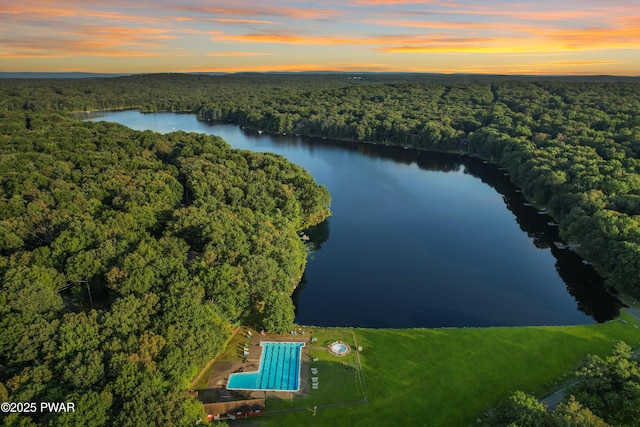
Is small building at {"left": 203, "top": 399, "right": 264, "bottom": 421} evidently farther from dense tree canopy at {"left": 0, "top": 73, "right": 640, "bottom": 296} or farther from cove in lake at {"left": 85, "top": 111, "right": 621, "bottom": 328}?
dense tree canopy at {"left": 0, "top": 73, "right": 640, "bottom": 296}

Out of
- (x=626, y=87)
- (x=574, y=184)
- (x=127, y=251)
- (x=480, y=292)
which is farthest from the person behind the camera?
(x=626, y=87)

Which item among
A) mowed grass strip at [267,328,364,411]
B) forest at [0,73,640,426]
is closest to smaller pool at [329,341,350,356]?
mowed grass strip at [267,328,364,411]

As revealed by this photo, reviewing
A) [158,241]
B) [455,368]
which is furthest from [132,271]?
[455,368]

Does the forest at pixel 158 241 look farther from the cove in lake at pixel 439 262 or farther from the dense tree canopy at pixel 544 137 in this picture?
the cove in lake at pixel 439 262

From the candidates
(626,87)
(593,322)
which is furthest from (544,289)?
(626,87)

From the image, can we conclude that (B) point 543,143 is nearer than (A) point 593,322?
No

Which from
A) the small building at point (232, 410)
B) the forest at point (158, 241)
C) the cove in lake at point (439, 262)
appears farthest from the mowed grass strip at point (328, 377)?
the cove in lake at point (439, 262)

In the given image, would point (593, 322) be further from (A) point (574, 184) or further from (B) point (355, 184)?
(B) point (355, 184)
